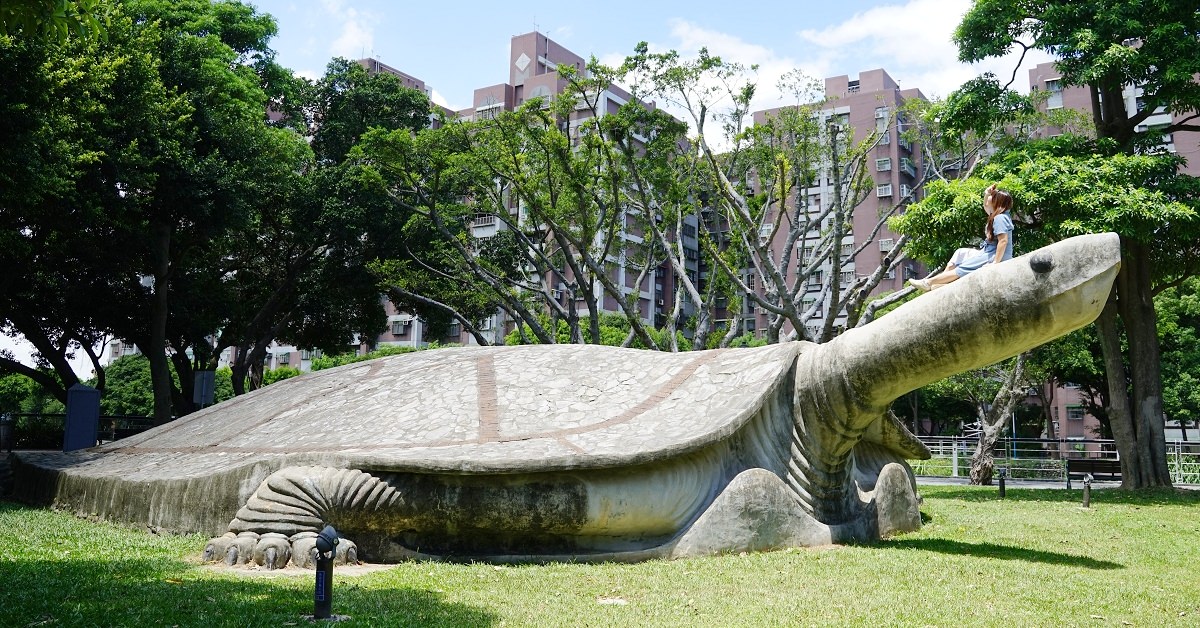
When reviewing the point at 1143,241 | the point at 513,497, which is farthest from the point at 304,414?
the point at 1143,241

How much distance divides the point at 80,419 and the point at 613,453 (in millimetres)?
13691

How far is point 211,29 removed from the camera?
27219 mm

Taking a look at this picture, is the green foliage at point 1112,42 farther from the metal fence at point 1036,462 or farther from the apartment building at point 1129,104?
the apartment building at point 1129,104

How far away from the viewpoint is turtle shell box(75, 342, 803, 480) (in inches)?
309

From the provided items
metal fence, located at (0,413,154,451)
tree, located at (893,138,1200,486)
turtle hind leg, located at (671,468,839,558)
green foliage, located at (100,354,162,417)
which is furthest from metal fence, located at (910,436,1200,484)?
green foliage, located at (100,354,162,417)

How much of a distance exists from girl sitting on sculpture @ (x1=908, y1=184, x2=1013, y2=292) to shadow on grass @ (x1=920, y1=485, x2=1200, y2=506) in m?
8.54

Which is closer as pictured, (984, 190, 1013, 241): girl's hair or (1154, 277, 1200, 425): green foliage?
(984, 190, 1013, 241): girl's hair

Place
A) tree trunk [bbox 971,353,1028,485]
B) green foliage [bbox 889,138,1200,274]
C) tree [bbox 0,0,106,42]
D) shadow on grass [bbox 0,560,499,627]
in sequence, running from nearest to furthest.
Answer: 1. shadow on grass [bbox 0,560,499,627]
2. tree [bbox 0,0,106,42]
3. green foliage [bbox 889,138,1200,274]
4. tree trunk [bbox 971,353,1028,485]

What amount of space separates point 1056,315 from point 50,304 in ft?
82.5

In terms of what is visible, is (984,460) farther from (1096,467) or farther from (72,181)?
(72,181)

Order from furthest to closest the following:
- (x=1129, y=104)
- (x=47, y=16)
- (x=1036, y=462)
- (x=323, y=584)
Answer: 1. (x=1129, y=104)
2. (x=1036, y=462)
3. (x=47, y=16)
4. (x=323, y=584)

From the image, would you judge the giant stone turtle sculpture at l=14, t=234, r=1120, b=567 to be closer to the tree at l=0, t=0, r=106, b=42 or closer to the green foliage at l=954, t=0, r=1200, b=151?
the tree at l=0, t=0, r=106, b=42

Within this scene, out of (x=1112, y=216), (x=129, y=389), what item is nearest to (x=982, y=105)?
(x=1112, y=216)

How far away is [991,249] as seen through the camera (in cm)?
765
